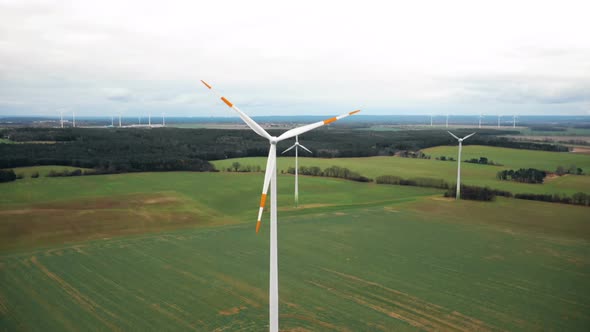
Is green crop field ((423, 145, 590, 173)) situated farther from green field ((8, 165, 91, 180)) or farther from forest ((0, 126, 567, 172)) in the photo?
green field ((8, 165, 91, 180))

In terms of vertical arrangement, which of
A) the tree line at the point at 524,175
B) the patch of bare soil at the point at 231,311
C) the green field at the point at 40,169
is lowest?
the patch of bare soil at the point at 231,311

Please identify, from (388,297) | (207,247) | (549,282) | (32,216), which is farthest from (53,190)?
(549,282)

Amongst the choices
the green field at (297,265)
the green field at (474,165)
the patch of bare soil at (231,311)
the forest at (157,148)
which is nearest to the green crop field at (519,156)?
the green field at (474,165)

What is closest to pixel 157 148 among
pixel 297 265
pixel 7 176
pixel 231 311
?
pixel 7 176

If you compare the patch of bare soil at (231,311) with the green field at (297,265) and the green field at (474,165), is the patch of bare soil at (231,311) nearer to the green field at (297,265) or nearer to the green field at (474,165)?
the green field at (297,265)

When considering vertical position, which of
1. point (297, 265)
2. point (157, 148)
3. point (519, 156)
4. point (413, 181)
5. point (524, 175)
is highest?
point (519, 156)

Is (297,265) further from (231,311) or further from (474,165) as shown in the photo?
(474,165)
